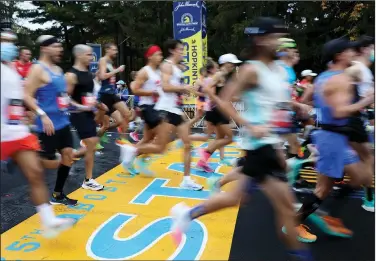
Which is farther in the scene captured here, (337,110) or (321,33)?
(321,33)

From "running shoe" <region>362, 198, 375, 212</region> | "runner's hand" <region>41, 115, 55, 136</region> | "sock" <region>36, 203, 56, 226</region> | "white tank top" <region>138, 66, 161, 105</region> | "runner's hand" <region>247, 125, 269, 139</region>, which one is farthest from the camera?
"white tank top" <region>138, 66, 161, 105</region>

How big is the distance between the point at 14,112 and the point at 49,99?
1.00 metres

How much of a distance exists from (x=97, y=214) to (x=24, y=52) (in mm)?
4318

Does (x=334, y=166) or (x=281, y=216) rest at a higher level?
(x=334, y=166)

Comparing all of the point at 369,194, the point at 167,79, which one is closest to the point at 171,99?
the point at 167,79

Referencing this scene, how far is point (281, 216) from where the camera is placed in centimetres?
268

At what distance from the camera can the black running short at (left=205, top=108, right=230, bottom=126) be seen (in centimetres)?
539

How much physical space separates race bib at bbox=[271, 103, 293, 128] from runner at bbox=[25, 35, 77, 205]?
6.95 ft

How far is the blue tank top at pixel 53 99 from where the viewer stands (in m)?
3.73

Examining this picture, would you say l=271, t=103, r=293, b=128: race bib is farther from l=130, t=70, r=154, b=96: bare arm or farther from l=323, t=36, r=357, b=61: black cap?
l=130, t=70, r=154, b=96: bare arm

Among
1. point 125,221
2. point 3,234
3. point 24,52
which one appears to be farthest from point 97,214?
point 24,52

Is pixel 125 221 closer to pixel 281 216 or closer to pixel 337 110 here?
pixel 281 216

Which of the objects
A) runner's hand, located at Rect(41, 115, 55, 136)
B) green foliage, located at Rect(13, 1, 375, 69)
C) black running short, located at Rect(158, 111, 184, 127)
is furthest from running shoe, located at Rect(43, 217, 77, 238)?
green foliage, located at Rect(13, 1, 375, 69)

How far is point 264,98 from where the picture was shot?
8.32ft
